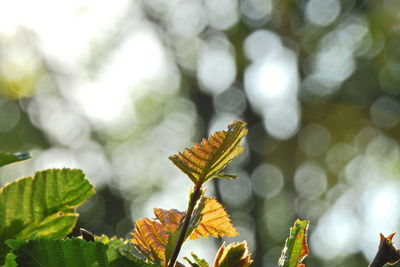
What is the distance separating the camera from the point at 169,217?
1.98 feet

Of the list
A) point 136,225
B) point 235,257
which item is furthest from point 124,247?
point 235,257

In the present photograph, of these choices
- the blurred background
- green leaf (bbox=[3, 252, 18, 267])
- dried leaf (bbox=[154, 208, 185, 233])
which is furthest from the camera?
the blurred background

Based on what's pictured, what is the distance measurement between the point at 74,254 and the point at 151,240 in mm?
110

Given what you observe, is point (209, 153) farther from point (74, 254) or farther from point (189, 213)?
point (74, 254)

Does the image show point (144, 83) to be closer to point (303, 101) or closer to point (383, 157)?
point (303, 101)

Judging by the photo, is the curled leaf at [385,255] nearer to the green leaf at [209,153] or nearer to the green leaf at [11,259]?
the green leaf at [209,153]

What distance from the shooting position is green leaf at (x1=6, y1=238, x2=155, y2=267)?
51 cm

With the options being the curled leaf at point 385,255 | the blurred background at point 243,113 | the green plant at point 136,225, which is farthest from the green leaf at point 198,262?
the blurred background at point 243,113

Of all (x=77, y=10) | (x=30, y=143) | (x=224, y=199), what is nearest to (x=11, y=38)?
(x=77, y=10)

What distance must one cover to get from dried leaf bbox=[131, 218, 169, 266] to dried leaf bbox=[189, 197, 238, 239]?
53 mm

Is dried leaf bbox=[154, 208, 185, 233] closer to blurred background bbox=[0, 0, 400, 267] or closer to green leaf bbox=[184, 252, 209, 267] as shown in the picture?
green leaf bbox=[184, 252, 209, 267]

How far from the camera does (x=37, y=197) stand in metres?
0.68

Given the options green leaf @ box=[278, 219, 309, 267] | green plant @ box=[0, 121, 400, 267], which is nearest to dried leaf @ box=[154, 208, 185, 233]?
green plant @ box=[0, 121, 400, 267]

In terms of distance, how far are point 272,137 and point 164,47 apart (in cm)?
394
